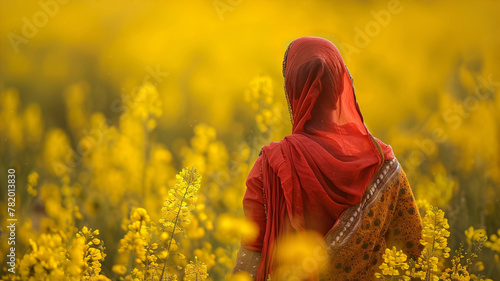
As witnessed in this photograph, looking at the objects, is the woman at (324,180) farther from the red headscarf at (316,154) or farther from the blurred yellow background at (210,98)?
the blurred yellow background at (210,98)

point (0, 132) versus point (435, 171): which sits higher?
point (0, 132)

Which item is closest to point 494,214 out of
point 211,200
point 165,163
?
point 211,200

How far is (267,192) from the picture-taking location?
1555mm

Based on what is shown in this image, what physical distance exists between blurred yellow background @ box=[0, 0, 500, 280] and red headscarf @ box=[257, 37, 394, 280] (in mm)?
911

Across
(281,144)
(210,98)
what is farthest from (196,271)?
(210,98)

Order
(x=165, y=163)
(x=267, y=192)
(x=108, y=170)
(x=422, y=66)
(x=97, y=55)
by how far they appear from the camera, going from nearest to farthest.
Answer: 1. (x=267, y=192)
2. (x=108, y=170)
3. (x=165, y=163)
4. (x=97, y=55)
5. (x=422, y=66)

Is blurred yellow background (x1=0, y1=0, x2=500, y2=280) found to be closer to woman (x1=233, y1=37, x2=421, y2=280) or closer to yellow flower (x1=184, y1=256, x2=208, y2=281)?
yellow flower (x1=184, y1=256, x2=208, y2=281)

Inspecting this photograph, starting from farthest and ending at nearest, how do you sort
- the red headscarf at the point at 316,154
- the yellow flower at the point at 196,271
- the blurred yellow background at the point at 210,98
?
the blurred yellow background at the point at 210,98
the yellow flower at the point at 196,271
the red headscarf at the point at 316,154

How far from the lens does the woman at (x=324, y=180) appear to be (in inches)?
60.6

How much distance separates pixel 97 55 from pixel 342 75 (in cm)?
223

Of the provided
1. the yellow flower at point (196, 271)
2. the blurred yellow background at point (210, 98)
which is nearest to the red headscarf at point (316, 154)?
the yellow flower at point (196, 271)

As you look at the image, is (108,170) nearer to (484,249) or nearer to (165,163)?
(165,163)

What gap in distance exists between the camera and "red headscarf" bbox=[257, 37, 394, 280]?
60.4 inches

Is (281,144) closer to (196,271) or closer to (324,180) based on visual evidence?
(324,180)
